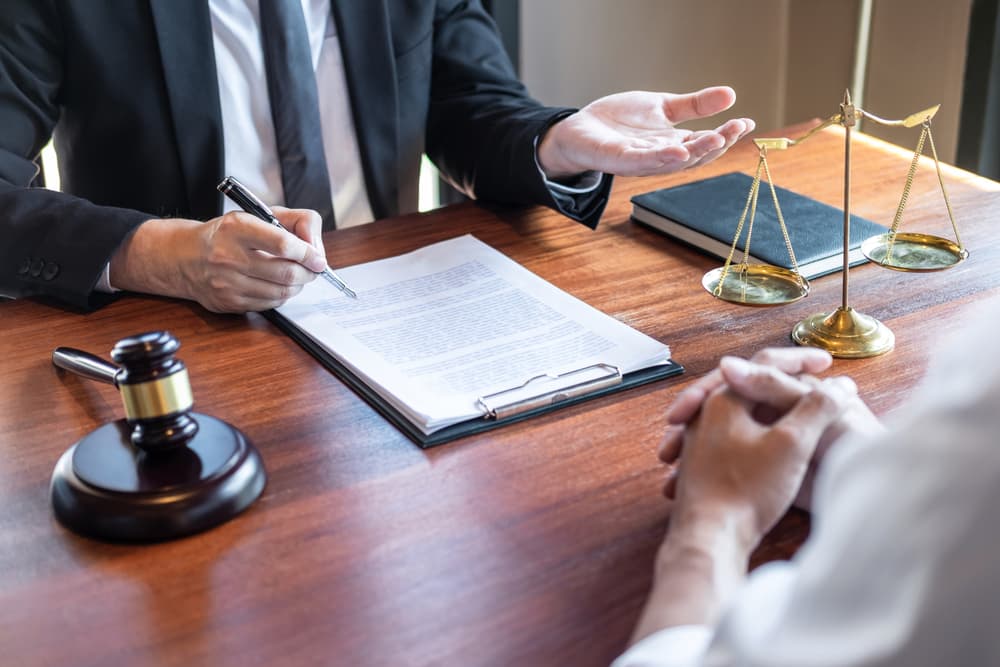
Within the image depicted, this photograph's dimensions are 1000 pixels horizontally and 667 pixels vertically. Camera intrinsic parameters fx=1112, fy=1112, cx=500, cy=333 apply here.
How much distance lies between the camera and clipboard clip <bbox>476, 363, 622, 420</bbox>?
1144 mm

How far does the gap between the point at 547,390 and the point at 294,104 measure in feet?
2.96

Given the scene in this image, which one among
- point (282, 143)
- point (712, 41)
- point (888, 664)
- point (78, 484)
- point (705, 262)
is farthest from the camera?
point (712, 41)

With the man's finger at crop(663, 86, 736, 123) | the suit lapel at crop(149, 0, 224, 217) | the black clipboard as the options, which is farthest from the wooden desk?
the suit lapel at crop(149, 0, 224, 217)

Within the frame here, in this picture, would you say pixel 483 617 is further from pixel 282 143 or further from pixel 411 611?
pixel 282 143

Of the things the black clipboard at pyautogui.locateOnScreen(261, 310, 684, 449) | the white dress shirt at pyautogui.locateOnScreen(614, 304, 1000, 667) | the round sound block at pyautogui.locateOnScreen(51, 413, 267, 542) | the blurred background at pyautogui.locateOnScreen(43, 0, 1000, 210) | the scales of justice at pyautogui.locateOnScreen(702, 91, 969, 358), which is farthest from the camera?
the blurred background at pyautogui.locateOnScreen(43, 0, 1000, 210)

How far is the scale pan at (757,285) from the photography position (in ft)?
4.54

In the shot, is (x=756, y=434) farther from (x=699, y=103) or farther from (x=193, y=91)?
(x=193, y=91)

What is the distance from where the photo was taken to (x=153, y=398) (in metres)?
0.99

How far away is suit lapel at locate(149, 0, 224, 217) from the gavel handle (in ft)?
2.01

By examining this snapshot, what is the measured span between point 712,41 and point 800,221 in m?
2.07

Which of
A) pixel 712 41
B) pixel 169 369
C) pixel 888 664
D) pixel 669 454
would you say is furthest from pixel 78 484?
pixel 712 41

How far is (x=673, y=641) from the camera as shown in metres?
0.76

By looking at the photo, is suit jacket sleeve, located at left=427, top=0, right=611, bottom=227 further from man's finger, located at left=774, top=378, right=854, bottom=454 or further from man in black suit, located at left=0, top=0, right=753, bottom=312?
man's finger, located at left=774, top=378, right=854, bottom=454

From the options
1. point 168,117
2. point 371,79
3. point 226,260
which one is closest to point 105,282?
point 226,260
